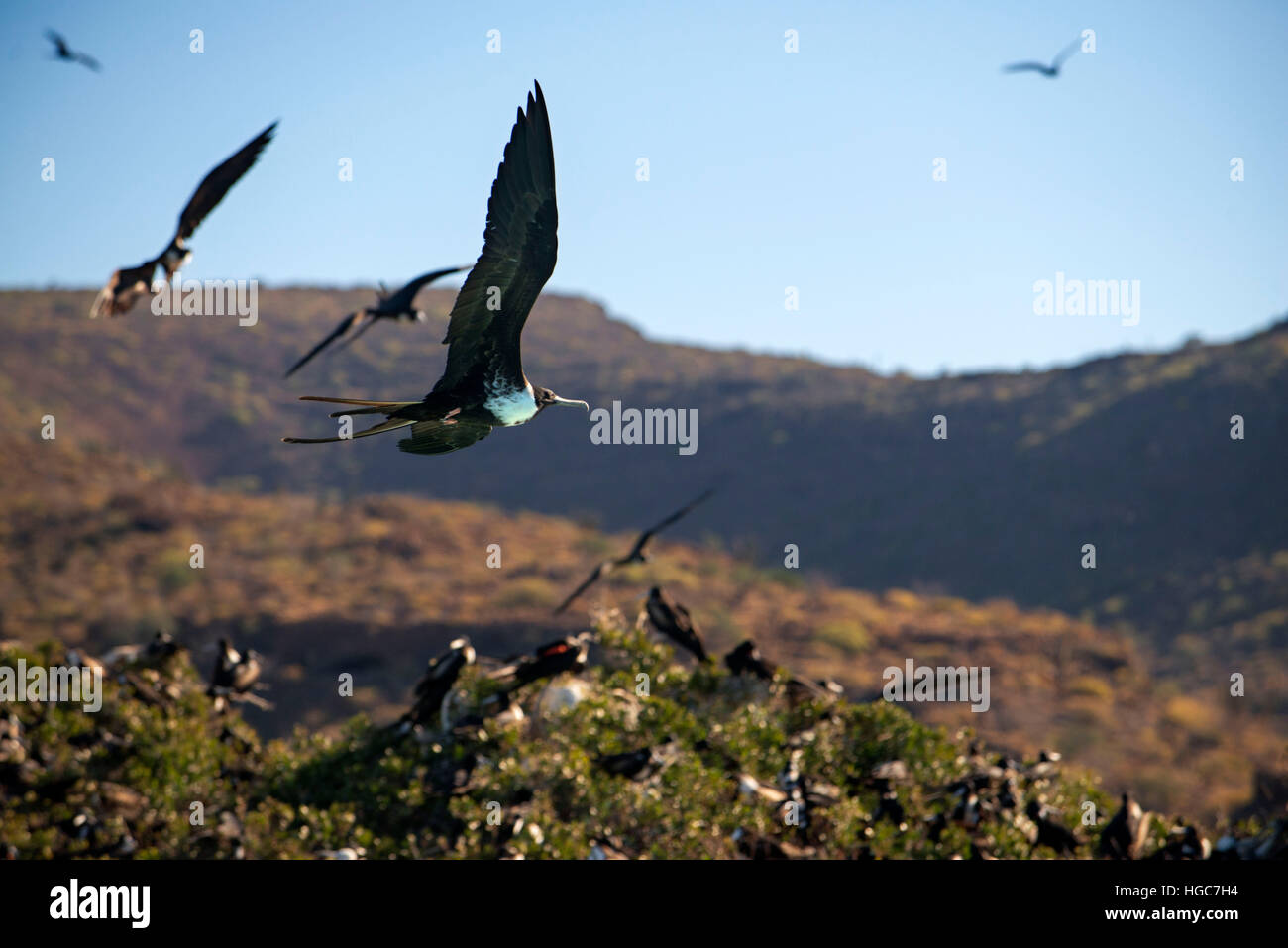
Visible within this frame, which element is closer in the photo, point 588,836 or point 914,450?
point 588,836

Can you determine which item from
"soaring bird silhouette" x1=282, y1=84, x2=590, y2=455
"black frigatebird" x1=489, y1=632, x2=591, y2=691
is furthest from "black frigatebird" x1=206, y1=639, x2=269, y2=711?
"soaring bird silhouette" x1=282, y1=84, x2=590, y2=455

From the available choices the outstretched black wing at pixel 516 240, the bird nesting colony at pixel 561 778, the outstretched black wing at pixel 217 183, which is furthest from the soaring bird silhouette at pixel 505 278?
Result: the outstretched black wing at pixel 217 183

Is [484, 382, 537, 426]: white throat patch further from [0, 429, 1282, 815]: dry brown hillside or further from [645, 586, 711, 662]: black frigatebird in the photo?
[0, 429, 1282, 815]: dry brown hillside

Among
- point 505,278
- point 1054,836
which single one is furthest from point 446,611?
point 505,278

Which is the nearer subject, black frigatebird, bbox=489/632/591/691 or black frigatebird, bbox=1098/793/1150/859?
black frigatebird, bbox=1098/793/1150/859

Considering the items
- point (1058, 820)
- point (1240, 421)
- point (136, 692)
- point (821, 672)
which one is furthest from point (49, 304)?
point (1058, 820)
